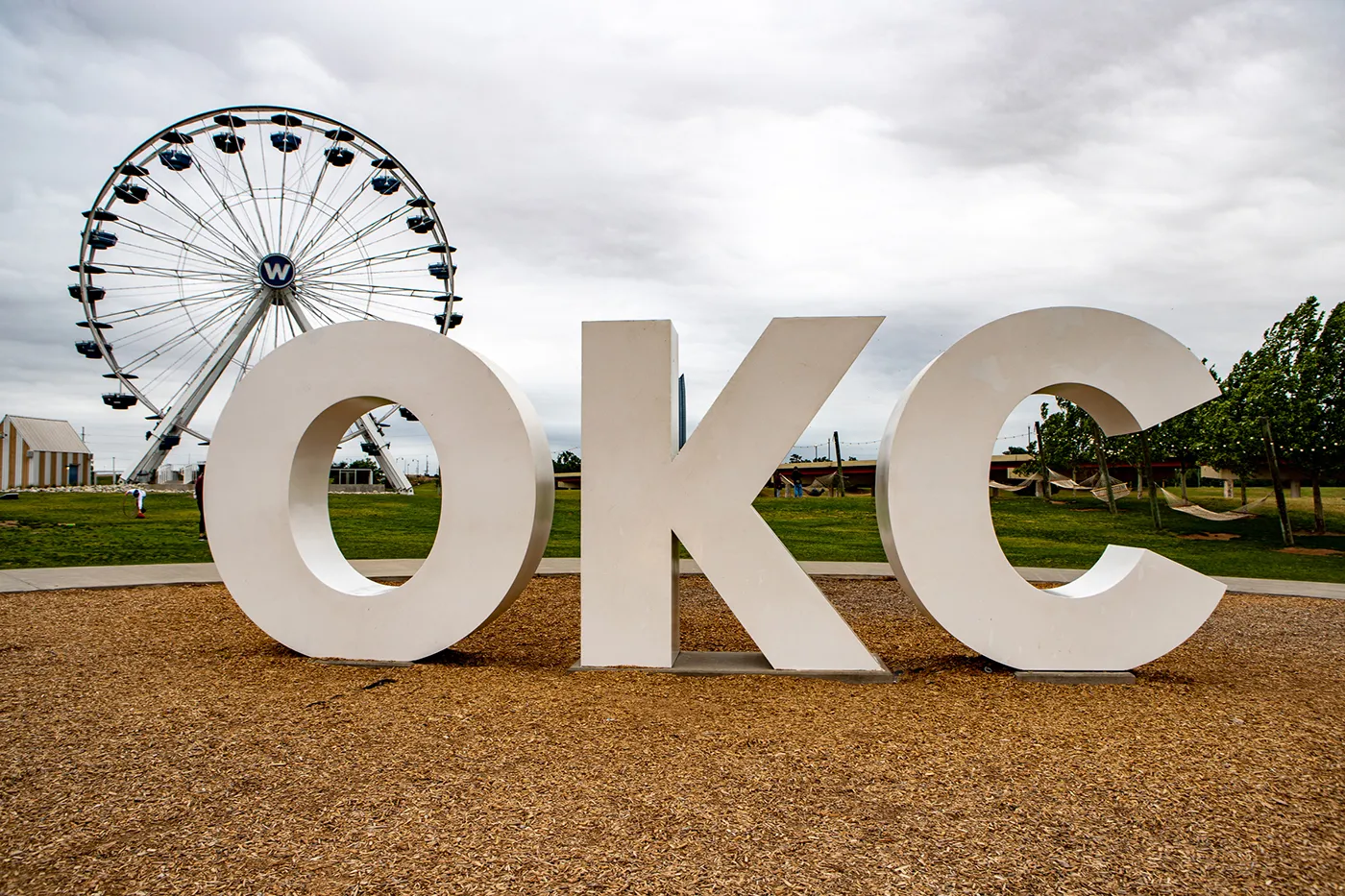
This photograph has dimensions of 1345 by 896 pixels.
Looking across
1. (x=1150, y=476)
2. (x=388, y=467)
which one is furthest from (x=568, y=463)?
(x=1150, y=476)

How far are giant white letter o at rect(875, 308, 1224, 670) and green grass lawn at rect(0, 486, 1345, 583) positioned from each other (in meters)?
8.54

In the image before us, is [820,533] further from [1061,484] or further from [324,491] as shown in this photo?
[324,491]

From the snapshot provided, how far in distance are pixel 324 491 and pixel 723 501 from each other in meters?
3.15

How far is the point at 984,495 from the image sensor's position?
225 inches

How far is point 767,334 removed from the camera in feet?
18.9

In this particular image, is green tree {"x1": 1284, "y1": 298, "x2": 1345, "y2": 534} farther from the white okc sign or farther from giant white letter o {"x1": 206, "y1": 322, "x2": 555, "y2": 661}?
giant white letter o {"x1": 206, "y1": 322, "x2": 555, "y2": 661}

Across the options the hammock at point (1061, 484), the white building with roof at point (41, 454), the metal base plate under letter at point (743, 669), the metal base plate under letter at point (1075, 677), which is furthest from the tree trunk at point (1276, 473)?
the white building with roof at point (41, 454)

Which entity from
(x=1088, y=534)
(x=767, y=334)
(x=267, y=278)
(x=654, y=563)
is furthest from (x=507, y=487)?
(x=267, y=278)

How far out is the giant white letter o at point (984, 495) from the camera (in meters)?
5.59

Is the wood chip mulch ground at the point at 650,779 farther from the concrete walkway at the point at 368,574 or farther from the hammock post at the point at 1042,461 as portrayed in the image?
the hammock post at the point at 1042,461

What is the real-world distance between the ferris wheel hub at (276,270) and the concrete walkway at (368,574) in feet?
53.3

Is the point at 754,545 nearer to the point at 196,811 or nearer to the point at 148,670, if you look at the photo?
the point at 196,811

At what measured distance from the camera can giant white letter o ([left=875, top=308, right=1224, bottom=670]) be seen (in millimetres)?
5594

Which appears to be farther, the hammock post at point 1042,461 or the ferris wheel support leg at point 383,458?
the ferris wheel support leg at point 383,458
